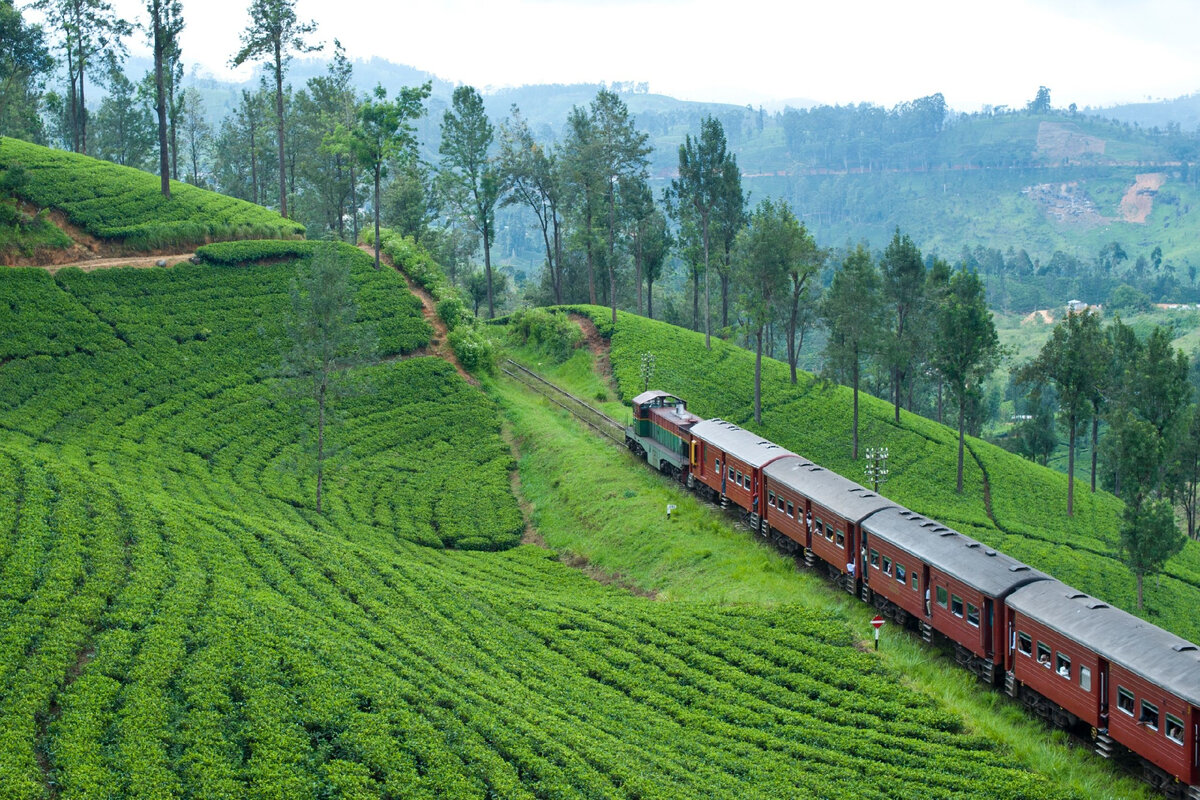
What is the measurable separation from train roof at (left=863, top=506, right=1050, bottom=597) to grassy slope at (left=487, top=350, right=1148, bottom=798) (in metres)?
2.68

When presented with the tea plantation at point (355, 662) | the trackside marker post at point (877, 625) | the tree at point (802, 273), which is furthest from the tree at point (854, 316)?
the trackside marker post at point (877, 625)

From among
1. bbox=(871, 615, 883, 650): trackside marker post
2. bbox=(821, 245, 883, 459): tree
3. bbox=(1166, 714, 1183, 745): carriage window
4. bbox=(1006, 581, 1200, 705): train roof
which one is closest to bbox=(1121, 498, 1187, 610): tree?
bbox=(1006, 581, 1200, 705): train roof

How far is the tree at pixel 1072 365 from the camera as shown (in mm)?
49594

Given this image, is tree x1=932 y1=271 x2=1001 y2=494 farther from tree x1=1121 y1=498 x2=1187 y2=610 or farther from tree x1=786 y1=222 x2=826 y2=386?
tree x1=1121 y1=498 x2=1187 y2=610

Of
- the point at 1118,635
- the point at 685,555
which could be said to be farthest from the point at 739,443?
the point at 1118,635

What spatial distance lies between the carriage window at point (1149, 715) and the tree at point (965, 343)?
3121cm

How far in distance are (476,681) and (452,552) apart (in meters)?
14.9

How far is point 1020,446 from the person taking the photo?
7619cm

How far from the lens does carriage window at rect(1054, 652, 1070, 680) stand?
2208 centimetres

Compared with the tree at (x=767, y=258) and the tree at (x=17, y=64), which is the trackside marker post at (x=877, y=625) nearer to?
the tree at (x=767, y=258)

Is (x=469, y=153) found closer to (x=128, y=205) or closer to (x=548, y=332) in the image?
(x=548, y=332)

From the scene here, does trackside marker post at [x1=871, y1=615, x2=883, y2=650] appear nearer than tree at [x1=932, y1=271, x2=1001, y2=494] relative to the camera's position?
Yes

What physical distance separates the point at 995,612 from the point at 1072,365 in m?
30.1

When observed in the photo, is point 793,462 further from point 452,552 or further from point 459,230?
point 459,230
